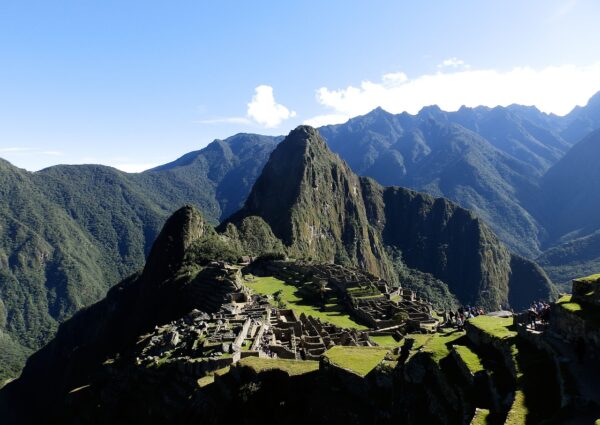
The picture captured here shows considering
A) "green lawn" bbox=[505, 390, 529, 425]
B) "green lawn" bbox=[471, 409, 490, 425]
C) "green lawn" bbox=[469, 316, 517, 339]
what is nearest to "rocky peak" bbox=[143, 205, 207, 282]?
"green lawn" bbox=[469, 316, 517, 339]

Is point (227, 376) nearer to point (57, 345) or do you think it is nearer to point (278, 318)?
point (278, 318)

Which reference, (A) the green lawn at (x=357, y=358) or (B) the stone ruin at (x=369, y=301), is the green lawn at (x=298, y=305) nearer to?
(B) the stone ruin at (x=369, y=301)

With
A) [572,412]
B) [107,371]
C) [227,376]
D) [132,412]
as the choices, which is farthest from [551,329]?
[107,371]

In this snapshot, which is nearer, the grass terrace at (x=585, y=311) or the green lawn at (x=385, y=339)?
the grass terrace at (x=585, y=311)

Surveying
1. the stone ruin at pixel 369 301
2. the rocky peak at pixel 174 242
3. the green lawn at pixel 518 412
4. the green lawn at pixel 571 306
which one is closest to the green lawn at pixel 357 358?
the green lawn at pixel 518 412

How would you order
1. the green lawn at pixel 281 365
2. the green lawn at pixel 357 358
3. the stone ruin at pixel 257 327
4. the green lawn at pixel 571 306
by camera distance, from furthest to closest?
the stone ruin at pixel 257 327, the green lawn at pixel 281 365, the green lawn at pixel 357 358, the green lawn at pixel 571 306

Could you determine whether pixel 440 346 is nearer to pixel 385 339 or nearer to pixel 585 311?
pixel 585 311

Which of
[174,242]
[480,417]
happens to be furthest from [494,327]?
[174,242]
